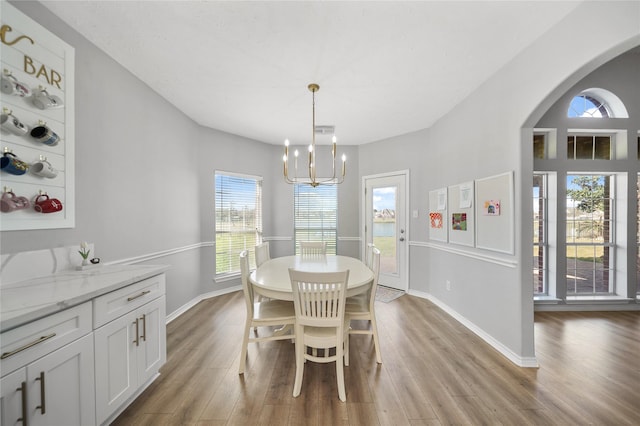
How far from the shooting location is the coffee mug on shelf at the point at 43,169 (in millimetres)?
1585

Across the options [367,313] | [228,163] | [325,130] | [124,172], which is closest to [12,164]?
[124,172]

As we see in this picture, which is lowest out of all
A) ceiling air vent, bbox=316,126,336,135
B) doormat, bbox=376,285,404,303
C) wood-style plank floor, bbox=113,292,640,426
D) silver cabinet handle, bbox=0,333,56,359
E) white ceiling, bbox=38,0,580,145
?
doormat, bbox=376,285,404,303

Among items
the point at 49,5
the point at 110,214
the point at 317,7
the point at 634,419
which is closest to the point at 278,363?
the point at 110,214

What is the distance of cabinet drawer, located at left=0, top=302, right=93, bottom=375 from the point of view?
1.00m

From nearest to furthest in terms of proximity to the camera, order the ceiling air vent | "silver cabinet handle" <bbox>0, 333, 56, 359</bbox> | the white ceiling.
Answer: "silver cabinet handle" <bbox>0, 333, 56, 359</bbox> → the white ceiling → the ceiling air vent

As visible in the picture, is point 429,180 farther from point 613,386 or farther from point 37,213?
point 37,213

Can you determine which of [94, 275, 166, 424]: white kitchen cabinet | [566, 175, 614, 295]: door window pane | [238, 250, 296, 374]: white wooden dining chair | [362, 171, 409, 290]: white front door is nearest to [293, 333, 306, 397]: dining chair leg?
[238, 250, 296, 374]: white wooden dining chair

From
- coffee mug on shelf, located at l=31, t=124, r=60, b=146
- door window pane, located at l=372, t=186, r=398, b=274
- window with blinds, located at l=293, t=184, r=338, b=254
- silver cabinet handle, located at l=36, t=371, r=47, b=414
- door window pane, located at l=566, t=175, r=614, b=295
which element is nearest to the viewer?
silver cabinet handle, located at l=36, t=371, r=47, b=414

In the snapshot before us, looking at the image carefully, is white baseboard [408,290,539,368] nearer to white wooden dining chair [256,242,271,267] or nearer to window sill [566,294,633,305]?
window sill [566,294,633,305]

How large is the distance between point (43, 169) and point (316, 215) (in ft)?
12.1

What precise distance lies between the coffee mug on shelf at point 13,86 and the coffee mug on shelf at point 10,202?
59cm

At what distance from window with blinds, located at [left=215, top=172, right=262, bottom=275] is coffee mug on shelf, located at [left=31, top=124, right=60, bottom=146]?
93.8 inches

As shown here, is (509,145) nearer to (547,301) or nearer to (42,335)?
(547,301)

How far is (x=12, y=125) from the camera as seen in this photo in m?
1.45
